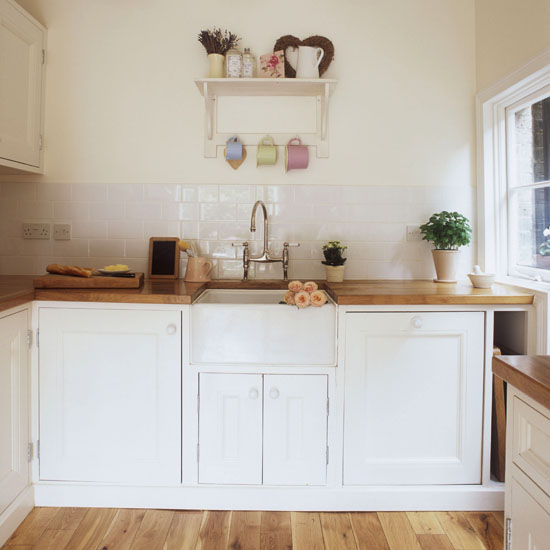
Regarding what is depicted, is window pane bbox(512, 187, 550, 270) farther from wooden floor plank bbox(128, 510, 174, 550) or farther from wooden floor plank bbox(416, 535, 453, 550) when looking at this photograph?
wooden floor plank bbox(128, 510, 174, 550)

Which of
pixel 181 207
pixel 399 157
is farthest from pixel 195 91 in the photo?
pixel 399 157

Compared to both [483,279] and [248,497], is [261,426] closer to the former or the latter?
[248,497]

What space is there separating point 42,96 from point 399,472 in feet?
8.72

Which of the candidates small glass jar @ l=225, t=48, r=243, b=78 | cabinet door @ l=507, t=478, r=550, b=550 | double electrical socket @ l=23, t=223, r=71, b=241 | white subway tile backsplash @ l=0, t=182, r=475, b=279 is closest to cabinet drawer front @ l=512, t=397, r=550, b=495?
cabinet door @ l=507, t=478, r=550, b=550

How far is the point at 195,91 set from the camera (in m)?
2.59

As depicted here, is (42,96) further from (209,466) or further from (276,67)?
(209,466)

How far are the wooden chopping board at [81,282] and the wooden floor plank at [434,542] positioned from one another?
5.33 feet

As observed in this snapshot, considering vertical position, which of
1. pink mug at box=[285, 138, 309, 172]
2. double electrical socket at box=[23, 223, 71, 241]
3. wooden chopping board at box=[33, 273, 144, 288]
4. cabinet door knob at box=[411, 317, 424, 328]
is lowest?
cabinet door knob at box=[411, 317, 424, 328]

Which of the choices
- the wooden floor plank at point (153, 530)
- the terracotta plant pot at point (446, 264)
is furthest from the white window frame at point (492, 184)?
the wooden floor plank at point (153, 530)

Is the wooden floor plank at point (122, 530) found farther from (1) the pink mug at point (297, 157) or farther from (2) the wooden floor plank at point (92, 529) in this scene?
(1) the pink mug at point (297, 157)

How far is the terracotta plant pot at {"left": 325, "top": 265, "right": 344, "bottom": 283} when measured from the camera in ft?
8.06

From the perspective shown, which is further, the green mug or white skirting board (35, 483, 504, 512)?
the green mug

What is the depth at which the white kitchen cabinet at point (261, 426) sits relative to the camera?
78.5 inches

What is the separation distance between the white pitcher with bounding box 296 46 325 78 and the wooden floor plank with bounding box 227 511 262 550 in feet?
7.03
